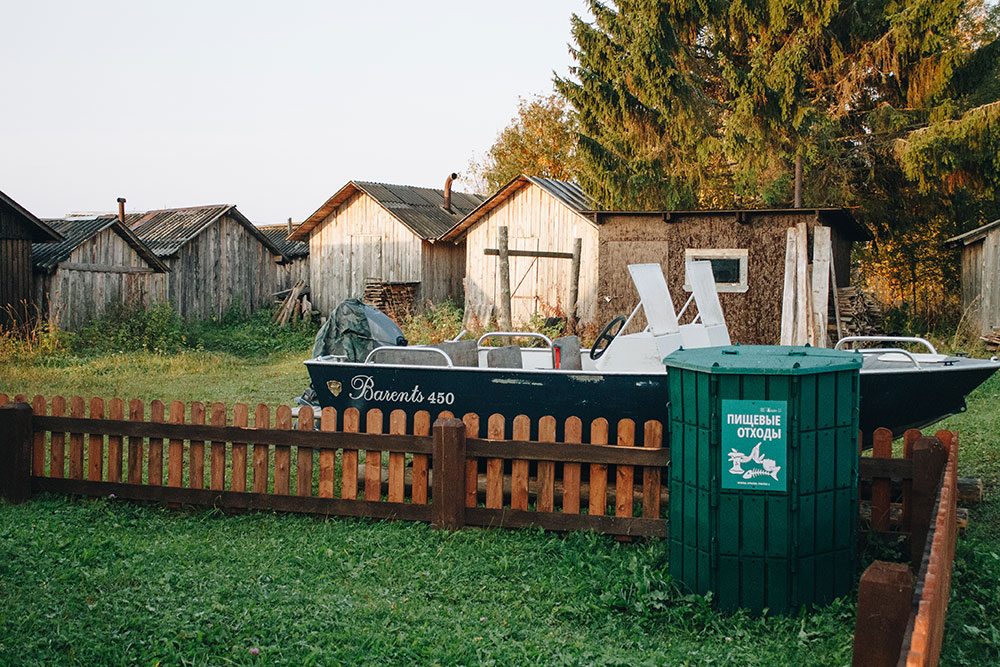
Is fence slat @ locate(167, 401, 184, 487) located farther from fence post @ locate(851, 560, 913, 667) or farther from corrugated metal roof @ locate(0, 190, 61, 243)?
corrugated metal roof @ locate(0, 190, 61, 243)

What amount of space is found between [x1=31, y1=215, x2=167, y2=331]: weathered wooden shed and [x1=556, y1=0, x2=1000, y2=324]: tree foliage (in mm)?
11990

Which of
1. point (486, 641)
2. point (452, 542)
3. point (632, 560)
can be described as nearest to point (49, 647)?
point (486, 641)

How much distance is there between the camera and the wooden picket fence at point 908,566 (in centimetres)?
271

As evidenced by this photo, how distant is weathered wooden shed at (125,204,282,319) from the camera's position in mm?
25094

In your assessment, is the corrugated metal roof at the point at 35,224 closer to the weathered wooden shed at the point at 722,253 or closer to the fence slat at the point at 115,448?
the weathered wooden shed at the point at 722,253

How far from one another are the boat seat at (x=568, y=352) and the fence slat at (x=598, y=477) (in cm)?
250

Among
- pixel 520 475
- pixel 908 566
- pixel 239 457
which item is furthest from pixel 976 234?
pixel 239 457

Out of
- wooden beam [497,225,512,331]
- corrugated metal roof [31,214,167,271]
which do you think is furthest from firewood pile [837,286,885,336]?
corrugated metal roof [31,214,167,271]

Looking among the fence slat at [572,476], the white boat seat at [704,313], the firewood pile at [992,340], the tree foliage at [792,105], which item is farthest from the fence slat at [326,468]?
the tree foliage at [792,105]

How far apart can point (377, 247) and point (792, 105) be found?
13.0 metres

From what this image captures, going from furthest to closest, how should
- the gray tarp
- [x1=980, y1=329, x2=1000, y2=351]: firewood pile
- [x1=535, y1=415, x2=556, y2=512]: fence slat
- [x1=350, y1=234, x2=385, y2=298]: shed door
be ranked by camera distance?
1. [x1=350, y1=234, x2=385, y2=298]: shed door
2. [x1=980, y1=329, x2=1000, y2=351]: firewood pile
3. the gray tarp
4. [x1=535, y1=415, x2=556, y2=512]: fence slat

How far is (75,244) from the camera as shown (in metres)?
20.4

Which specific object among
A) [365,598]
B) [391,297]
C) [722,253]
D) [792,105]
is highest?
[792,105]

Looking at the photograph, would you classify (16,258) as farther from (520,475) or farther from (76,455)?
(520,475)
